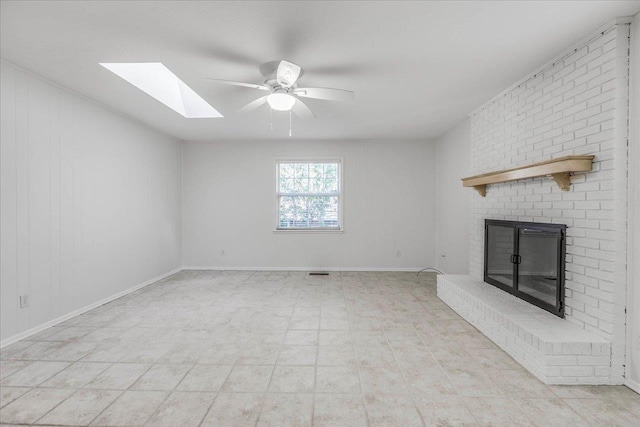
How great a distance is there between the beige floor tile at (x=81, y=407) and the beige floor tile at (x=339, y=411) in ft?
4.19

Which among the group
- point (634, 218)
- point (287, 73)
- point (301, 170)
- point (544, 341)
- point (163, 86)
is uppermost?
point (163, 86)

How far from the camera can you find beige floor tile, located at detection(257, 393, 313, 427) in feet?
5.42

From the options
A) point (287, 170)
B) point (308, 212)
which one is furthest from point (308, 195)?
point (287, 170)

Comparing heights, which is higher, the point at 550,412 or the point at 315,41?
the point at 315,41

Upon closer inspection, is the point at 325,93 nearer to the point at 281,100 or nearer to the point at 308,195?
the point at 281,100

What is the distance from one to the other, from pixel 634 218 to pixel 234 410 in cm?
280

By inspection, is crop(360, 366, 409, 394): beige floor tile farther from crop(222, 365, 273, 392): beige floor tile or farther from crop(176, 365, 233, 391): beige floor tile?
crop(176, 365, 233, 391): beige floor tile

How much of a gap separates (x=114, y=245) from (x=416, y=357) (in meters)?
3.89

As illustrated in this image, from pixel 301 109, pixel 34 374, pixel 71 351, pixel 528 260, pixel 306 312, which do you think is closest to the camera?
pixel 34 374

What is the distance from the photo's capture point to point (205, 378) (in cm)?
208

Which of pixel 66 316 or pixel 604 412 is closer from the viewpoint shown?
pixel 604 412

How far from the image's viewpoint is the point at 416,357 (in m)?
2.37

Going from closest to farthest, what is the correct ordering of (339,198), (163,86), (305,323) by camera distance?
(305,323)
(163,86)
(339,198)

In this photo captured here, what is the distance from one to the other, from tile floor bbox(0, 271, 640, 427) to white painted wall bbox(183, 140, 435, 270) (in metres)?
2.17
